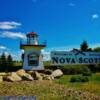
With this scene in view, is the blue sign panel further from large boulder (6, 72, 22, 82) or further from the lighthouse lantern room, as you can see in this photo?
large boulder (6, 72, 22, 82)

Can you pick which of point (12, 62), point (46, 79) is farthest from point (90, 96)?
point (12, 62)

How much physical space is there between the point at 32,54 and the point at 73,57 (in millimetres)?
6536

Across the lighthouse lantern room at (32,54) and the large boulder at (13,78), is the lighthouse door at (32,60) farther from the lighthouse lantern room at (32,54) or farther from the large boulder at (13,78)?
the large boulder at (13,78)

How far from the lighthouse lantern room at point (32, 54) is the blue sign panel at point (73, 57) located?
360 centimetres

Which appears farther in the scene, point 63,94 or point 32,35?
point 32,35

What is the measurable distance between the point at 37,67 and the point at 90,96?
2889 cm

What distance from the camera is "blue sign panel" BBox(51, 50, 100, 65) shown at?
1876 inches

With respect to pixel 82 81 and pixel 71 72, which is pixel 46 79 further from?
pixel 71 72

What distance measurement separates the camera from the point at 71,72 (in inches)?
1864

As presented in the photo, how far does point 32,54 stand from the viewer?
51000 millimetres

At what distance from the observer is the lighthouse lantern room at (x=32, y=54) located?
166 feet

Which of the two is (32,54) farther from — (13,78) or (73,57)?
(13,78)

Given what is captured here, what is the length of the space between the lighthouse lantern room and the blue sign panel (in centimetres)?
360

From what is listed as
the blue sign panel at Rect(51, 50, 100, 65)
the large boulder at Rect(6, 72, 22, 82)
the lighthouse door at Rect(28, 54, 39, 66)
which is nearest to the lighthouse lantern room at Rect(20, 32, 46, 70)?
the lighthouse door at Rect(28, 54, 39, 66)
